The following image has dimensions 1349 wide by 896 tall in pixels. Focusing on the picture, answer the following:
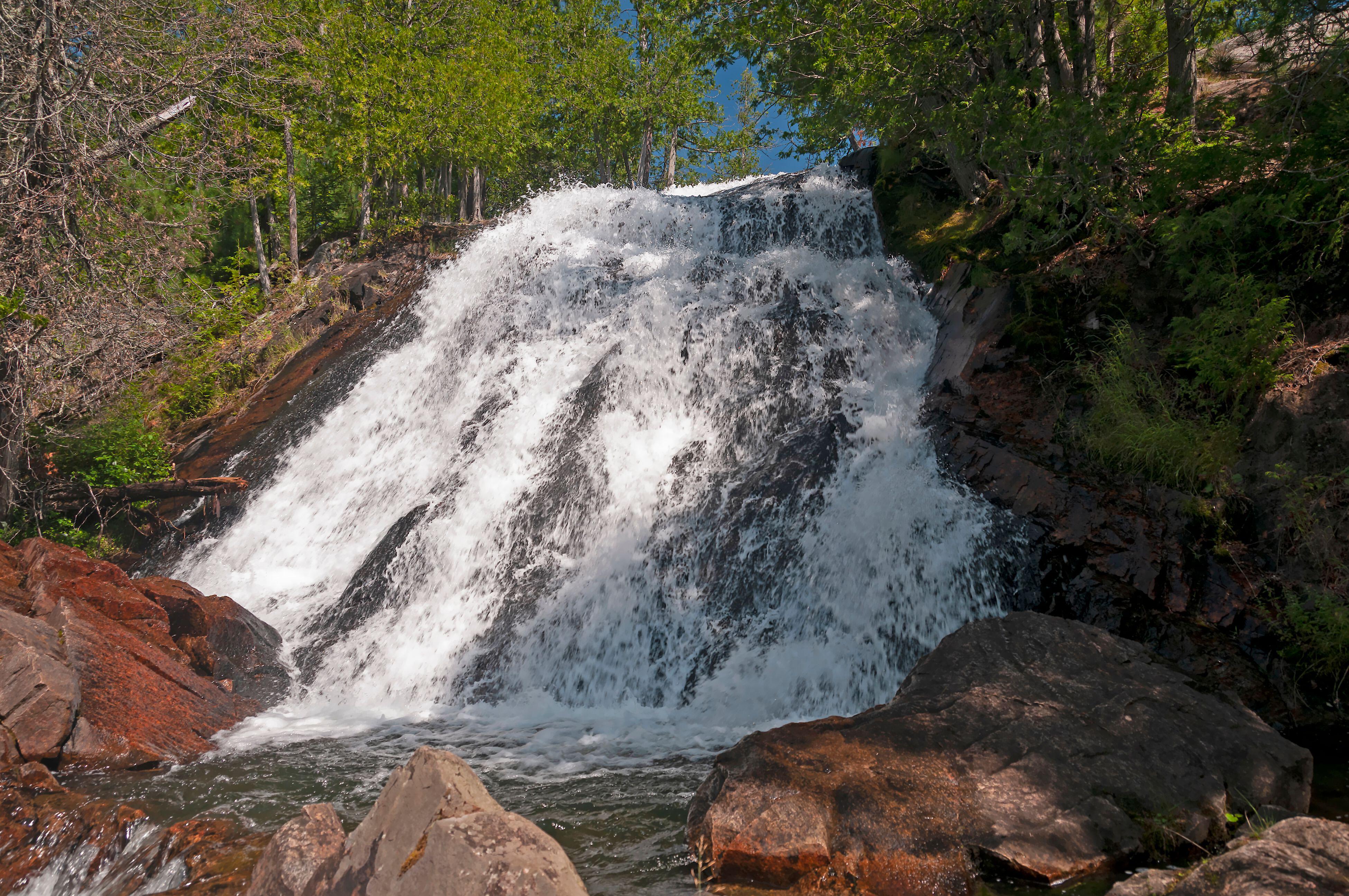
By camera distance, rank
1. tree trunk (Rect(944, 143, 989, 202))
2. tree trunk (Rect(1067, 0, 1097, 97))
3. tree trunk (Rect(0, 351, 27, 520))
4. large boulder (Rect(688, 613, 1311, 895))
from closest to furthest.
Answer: large boulder (Rect(688, 613, 1311, 895))
tree trunk (Rect(1067, 0, 1097, 97))
tree trunk (Rect(0, 351, 27, 520))
tree trunk (Rect(944, 143, 989, 202))

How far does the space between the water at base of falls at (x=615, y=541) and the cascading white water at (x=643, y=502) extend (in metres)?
0.04

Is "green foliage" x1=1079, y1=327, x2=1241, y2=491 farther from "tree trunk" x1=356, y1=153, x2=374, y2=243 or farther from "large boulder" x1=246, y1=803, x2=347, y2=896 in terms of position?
"tree trunk" x1=356, y1=153, x2=374, y2=243

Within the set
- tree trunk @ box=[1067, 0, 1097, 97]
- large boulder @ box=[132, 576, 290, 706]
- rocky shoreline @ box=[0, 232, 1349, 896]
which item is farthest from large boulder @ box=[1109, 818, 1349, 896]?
tree trunk @ box=[1067, 0, 1097, 97]

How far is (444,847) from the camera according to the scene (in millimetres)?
3195

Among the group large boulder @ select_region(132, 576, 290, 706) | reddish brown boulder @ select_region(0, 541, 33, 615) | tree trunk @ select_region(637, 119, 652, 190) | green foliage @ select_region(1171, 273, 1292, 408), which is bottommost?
large boulder @ select_region(132, 576, 290, 706)

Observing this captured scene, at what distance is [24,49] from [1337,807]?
1529 cm

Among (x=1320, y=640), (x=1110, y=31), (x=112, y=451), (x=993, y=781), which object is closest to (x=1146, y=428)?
(x=1320, y=640)

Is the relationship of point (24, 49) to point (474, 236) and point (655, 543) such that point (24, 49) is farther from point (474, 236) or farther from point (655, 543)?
point (655, 543)

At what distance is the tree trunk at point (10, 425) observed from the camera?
9656 millimetres

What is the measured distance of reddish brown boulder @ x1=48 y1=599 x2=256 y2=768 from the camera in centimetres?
612

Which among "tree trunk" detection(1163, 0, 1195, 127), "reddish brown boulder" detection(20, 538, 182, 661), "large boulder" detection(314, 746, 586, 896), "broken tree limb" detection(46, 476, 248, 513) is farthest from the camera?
"broken tree limb" detection(46, 476, 248, 513)

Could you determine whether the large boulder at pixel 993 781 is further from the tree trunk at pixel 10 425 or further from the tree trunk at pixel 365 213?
the tree trunk at pixel 365 213

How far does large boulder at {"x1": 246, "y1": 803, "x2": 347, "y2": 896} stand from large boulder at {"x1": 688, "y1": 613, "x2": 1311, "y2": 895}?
1984mm

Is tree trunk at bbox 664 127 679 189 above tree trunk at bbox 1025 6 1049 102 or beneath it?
above
